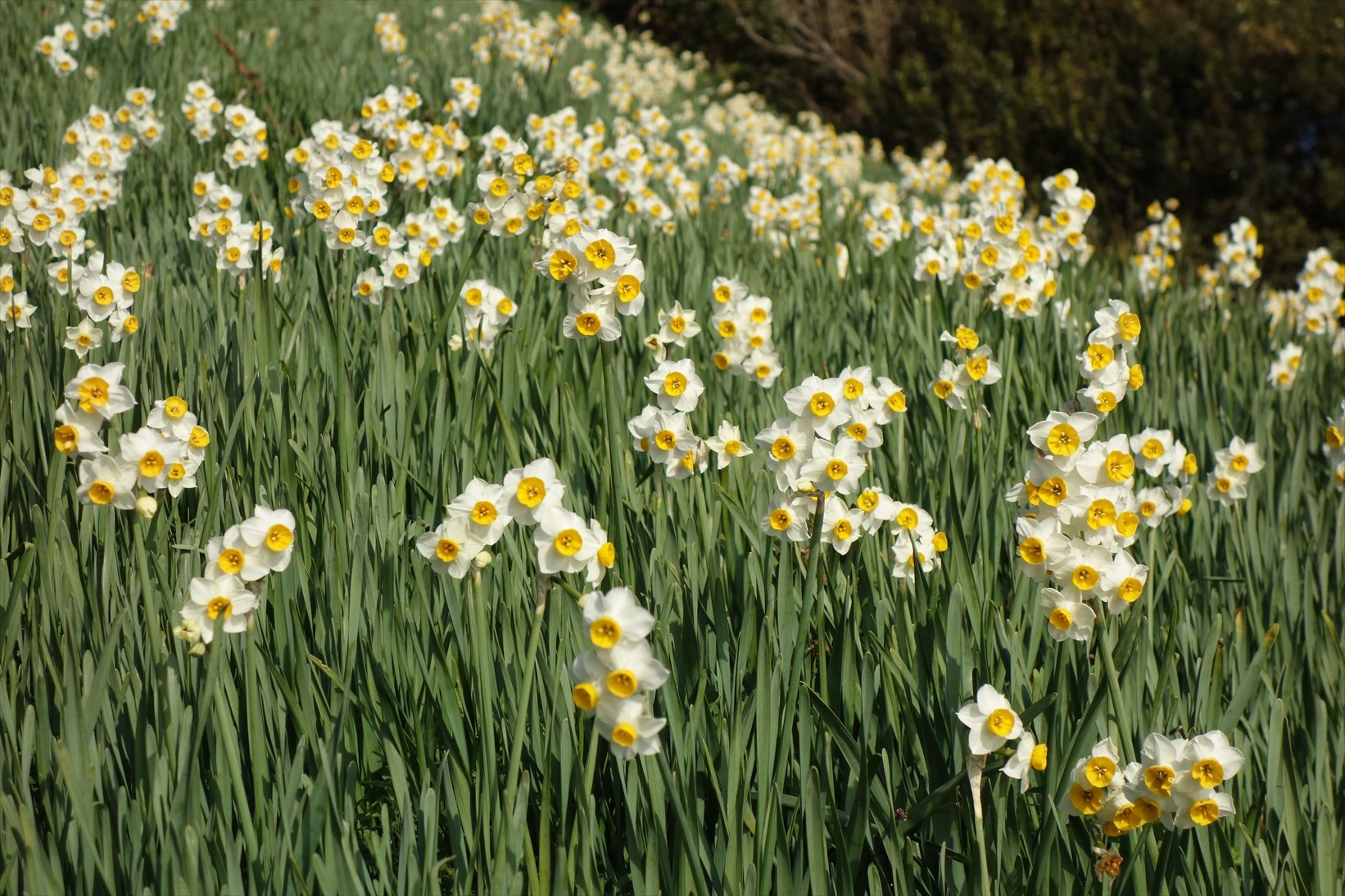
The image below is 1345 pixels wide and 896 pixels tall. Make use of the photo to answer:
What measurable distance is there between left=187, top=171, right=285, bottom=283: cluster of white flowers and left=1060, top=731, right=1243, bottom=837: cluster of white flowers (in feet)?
6.72

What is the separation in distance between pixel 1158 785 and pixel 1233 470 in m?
1.62

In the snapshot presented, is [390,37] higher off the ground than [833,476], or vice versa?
[390,37]

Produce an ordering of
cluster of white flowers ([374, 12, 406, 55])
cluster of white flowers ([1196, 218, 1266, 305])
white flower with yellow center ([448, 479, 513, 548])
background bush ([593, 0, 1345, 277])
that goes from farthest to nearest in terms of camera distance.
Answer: background bush ([593, 0, 1345, 277]) → cluster of white flowers ([374, 12, 406, 55]) → cluster of white flowers ([1196, 218, 1266, 305]) → white flower with yellow center ([448, 479, 513, 548])

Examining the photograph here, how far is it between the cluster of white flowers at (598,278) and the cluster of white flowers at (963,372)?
816mm

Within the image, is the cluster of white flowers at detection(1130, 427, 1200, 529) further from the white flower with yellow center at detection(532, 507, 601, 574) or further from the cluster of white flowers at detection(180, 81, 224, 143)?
the cluster of white flowers at detection(180, 81, 224, 143)

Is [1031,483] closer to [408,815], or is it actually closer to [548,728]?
[548,728]

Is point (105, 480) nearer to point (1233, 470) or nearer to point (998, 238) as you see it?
point (998, 238)

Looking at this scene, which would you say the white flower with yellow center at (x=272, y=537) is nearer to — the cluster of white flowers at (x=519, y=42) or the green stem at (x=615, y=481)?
the green stem at (x=615, y=481)

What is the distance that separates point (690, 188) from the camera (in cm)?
474

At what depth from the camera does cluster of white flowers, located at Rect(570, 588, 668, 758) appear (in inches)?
44.3

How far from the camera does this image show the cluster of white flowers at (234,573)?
51.5 inches

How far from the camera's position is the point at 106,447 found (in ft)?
4.80

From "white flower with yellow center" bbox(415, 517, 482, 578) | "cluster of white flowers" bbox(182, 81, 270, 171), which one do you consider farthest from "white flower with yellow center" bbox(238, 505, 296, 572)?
"cluster of white flowers" bbox(182, 81, 270, 171)

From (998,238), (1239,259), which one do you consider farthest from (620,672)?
(1239,259)
